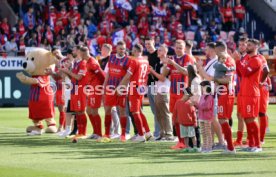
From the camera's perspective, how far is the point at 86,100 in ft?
70.5

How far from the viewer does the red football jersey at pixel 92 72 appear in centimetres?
2110

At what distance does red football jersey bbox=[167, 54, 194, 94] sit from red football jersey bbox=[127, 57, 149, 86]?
0.66 metres

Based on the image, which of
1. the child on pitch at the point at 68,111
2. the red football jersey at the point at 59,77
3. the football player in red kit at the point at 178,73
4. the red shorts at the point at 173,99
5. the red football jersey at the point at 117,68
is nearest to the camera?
the football player in red kit at the point at 178,73

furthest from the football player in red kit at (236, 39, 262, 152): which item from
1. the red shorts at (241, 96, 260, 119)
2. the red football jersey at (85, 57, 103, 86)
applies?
the red football jersey at (85, 57, 103, 86)

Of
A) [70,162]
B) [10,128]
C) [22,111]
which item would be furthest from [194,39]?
[70,162]

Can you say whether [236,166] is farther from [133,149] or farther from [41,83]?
[41,83]

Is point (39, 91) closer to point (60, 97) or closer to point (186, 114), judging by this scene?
point (60, 97)

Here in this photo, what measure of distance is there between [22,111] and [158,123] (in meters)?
11.1

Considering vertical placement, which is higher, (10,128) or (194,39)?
(194,39)

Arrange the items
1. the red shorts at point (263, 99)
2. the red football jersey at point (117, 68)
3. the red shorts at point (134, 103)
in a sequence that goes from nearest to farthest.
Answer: the red shorts at point (263, 99)
the red shorts at point (134, 103)
the red football jersey at point (117, 68)

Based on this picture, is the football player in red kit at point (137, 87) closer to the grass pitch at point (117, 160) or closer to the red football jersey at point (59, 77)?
the grass pitch at point (117, 160)

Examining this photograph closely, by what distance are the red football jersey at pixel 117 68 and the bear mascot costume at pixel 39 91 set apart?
9.12 feet

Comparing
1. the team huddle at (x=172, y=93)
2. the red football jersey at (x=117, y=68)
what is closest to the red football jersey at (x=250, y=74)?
the team huddle at (x=172, y=93)

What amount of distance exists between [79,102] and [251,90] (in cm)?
470
